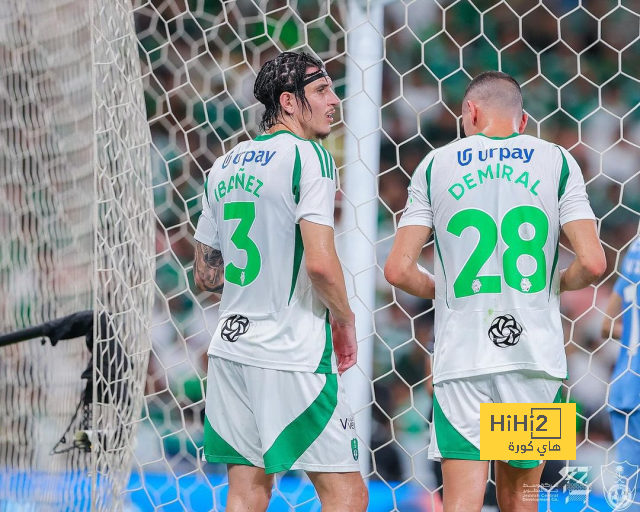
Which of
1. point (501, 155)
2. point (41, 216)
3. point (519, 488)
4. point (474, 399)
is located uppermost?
point (501, 155)

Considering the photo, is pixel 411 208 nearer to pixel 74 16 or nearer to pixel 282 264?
pixel 282 264

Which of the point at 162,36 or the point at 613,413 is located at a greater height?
the point at 162,36

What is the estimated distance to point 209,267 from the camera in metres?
2.27

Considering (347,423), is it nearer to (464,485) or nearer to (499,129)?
(464,485)

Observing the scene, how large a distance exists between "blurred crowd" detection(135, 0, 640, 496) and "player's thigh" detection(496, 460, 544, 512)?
1.84m

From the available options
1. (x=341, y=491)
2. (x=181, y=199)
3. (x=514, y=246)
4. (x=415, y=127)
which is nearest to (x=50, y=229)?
(x=181, y=199)

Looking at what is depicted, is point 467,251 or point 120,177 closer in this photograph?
point 467,251

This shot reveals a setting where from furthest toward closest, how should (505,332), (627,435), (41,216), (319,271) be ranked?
(41,216)
(627,435)
(505,332)
(319,271)

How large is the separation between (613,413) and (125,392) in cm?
162

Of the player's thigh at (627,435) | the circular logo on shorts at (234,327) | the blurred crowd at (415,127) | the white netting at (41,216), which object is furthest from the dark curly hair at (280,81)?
the blurred crowd at (415,127)

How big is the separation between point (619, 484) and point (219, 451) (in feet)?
4.46

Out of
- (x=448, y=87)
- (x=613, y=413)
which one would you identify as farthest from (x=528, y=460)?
(x=448, y=87)

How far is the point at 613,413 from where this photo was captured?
9.91ft

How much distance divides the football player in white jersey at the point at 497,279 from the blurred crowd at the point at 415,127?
1855 millimetres
